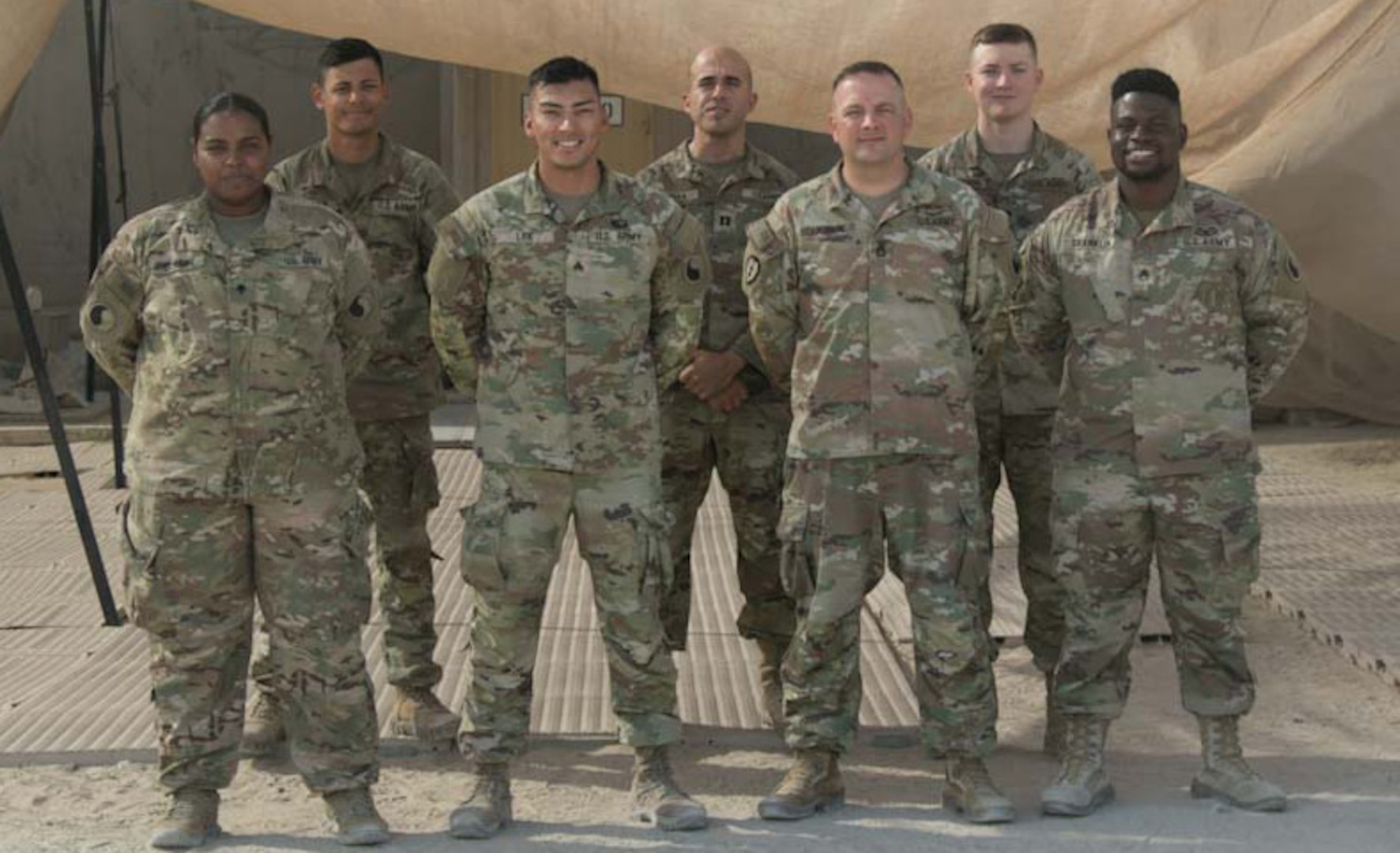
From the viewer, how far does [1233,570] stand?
438 centimetres

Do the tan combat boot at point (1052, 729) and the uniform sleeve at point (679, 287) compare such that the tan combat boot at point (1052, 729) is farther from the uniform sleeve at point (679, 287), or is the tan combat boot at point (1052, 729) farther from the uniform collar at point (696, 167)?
the uniform collar at point (696, 167)

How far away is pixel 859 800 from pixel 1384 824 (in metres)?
1.09

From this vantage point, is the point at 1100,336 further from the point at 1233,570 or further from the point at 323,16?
the point at 323,16

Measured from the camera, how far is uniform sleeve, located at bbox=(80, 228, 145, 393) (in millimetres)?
4262

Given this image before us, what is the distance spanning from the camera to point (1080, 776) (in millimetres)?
4453

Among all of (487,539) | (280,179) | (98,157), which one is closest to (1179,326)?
(487,539)

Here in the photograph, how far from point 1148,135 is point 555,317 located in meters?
1.29

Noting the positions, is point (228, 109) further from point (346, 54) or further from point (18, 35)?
point (18, 35)

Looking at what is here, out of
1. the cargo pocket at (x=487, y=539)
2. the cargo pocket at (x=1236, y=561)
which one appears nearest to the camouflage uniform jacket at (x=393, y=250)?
the cargo pocket at (x=487, y=539)

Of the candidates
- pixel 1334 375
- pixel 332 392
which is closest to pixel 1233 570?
pixel 332 392

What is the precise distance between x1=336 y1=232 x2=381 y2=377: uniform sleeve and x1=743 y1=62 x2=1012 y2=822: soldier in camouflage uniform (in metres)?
0.82

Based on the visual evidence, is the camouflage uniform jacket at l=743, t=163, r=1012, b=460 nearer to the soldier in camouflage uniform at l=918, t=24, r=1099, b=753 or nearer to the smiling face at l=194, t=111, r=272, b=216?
the soldier in camouflage uniform at l=918, t=24, r=1099, b=753

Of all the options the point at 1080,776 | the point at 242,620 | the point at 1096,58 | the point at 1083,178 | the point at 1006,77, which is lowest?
the point at 1080,776

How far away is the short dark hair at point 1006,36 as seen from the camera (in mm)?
4863
